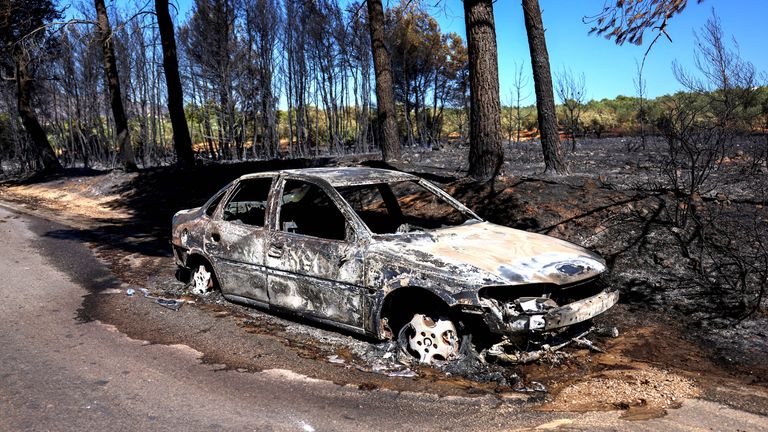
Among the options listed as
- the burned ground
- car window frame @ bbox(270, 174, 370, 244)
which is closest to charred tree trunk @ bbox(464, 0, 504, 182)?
the burned ground

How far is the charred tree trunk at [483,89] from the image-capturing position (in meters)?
9.45

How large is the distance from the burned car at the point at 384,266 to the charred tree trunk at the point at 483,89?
12.6 feet

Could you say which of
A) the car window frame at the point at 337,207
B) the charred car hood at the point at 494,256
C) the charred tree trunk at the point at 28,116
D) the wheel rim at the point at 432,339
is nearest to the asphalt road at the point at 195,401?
the wheel rim at the point at 432,339

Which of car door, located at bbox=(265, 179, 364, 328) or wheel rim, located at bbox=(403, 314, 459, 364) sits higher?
car door, located at bbox=(265, 179, 364, 328)

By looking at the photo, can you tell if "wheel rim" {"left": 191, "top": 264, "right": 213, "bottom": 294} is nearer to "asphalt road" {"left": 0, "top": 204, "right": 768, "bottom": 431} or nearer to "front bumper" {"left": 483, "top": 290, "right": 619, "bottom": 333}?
"asphalt road" {"left": 0, "top": 204, "right": 768, "bottom": 431}

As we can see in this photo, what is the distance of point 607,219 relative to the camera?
25.8 feet

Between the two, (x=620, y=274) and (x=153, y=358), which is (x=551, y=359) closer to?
(x=620, y=274)

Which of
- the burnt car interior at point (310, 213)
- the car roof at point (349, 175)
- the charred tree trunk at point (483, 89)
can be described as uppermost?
the charred tree trunk at point (483, 89)

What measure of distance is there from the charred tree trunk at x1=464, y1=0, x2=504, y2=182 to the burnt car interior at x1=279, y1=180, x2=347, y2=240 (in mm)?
4441

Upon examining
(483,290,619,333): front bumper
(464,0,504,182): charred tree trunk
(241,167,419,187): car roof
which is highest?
(464,0,504,182): charred tree trunk

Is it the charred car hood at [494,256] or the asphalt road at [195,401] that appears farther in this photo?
the charred car hood at [494,256]

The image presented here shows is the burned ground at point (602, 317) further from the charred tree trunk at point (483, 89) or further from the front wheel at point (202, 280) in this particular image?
the charred tree trunk at point (483, 89)

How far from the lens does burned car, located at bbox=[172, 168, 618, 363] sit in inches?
165

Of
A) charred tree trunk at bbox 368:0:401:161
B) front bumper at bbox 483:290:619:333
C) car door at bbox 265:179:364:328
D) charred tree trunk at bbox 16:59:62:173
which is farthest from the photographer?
charred tree trunk at bbox 16:59:62:173
